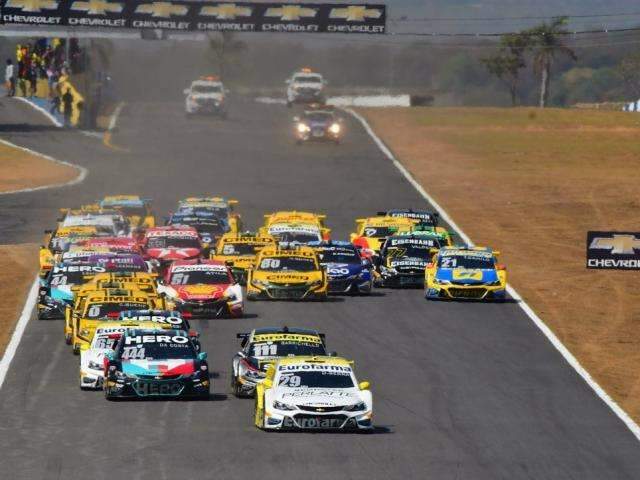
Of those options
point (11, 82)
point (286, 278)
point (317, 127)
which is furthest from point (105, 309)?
point (11, 82)

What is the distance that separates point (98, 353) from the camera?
1570 inches

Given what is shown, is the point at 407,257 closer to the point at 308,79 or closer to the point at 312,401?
the point at 312,401

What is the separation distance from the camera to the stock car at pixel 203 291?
5097 cm

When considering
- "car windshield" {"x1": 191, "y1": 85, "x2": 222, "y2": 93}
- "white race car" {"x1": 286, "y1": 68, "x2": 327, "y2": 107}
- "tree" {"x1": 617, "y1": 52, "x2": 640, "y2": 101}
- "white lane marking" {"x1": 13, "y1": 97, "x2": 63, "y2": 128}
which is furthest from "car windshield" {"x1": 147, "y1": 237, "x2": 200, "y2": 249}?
"tree" {"x1": 617, "y1": 52, "x2": 640, "y2": 101}

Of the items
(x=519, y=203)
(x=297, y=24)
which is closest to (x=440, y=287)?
(x=519, y=203)

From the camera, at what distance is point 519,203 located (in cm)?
8744

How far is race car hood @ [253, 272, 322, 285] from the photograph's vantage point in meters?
54.2

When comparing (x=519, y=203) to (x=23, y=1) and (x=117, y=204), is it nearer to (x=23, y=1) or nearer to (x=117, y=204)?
(x=117, y=204)

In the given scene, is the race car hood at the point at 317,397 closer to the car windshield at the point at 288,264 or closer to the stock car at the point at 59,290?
the stock car at the point at 59,290

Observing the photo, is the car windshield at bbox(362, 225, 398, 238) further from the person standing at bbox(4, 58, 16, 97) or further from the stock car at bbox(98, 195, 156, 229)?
the person standing at bbox(4, 58, 16, 97)

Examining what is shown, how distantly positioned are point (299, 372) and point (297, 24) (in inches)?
2656

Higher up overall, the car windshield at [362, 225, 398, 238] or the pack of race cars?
the car windshield at [362, 225, 398, 238]

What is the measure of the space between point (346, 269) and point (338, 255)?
1.11 metres

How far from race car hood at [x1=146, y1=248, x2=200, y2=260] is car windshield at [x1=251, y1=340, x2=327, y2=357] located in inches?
838
